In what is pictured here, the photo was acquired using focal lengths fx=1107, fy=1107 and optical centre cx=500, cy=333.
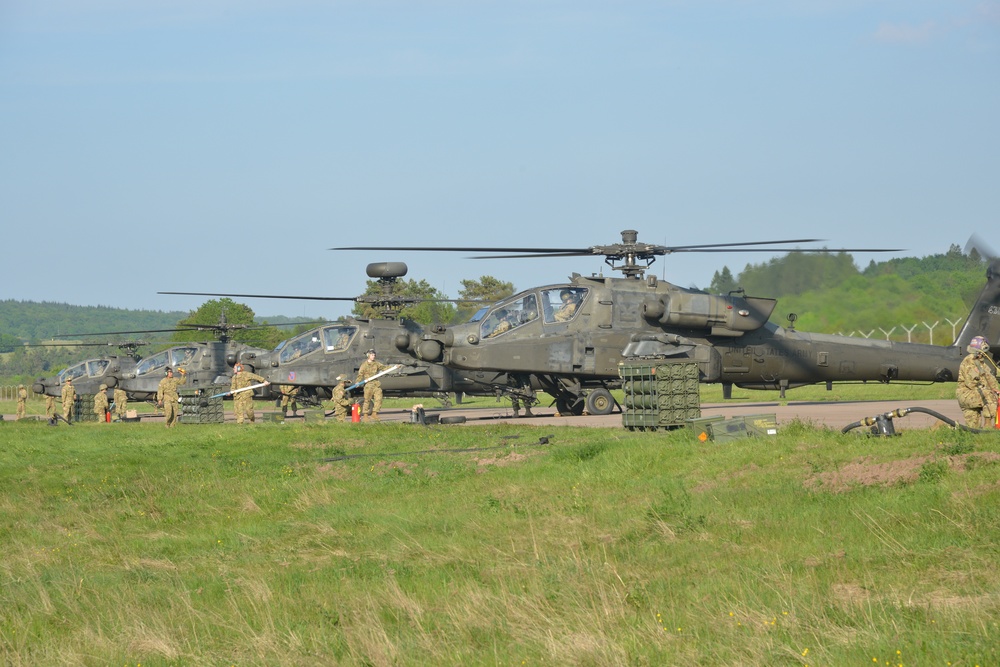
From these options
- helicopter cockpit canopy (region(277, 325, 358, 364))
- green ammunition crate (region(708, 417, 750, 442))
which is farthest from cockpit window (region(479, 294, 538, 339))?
green ammunition crate (region(708, 417, 750, 442))

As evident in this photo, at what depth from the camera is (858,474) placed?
1259 cm

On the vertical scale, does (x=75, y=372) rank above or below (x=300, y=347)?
below

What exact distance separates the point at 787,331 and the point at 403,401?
1254 inches

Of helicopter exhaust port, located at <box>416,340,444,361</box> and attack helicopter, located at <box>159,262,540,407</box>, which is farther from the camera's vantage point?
attack helicopter, located at <box>159,262,540,407</box>

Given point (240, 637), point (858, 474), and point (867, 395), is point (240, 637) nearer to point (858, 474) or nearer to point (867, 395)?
point (858, 474)

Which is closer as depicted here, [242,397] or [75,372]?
[242,397]

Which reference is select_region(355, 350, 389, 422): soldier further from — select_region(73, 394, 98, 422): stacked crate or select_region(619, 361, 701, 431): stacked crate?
select_region(73, 394, 98, 422): stacked crate

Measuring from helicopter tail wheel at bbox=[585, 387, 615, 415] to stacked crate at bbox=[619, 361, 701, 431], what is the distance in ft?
25.6

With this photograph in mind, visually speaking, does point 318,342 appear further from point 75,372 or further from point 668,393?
point 668,393

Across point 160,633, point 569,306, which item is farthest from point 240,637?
point 569,306

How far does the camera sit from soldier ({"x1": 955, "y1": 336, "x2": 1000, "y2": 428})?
51.6 ft

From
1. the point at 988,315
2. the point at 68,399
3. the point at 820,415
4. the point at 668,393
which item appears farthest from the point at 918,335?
the point at 68,399

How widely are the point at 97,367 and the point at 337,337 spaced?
15.3 metres

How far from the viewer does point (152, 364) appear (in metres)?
44.2
